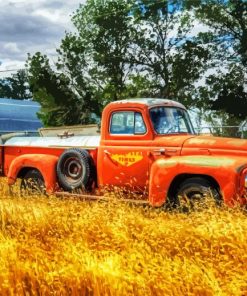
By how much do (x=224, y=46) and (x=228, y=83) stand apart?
2.48m

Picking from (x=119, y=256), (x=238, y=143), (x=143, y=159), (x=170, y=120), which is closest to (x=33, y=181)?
(x=143, y=159)

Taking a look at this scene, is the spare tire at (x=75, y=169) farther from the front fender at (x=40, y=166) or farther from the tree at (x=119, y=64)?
the tree at (x=119, y=64)

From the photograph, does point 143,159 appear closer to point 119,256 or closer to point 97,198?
point 97,198

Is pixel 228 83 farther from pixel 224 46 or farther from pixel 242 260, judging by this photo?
pixel 242 260

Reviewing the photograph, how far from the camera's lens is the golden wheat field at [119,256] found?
3686 mm

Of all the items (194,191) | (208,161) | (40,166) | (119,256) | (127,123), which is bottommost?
(119,256)

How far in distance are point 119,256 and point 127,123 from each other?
15.1 feet

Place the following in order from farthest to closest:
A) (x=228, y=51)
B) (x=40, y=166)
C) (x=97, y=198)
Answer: (x=228, y=51)
(x=40, y=166)
(x=97, y=198)

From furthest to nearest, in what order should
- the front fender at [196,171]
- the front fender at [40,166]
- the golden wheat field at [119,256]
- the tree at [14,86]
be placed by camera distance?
the tree at [14,86] → the front fender at [40,166] → the front fender at [196,171] → the golden wheat field at [119,256]

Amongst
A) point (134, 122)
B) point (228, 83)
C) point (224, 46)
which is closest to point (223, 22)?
point (224, 46)

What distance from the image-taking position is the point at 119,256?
4324mm

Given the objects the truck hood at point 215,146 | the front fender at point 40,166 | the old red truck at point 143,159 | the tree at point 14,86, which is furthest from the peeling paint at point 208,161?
the tree at point 14,86

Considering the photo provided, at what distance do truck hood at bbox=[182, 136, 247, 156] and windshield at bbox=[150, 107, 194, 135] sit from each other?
651 mm

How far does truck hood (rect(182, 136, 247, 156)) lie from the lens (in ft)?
25.0
